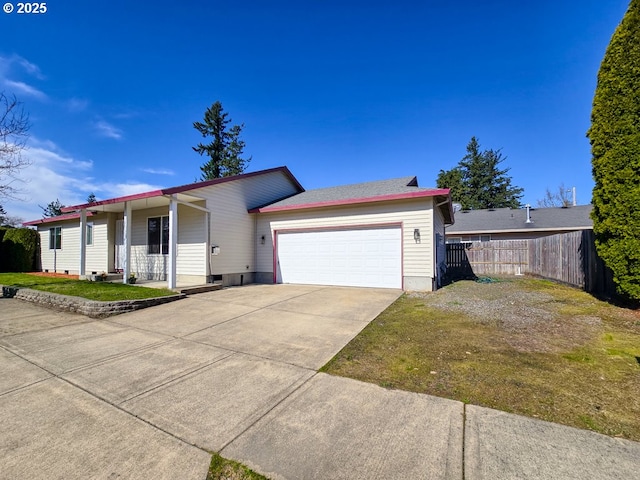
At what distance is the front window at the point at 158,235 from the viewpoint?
1134 cm

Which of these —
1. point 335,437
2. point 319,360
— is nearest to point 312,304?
point 319,360

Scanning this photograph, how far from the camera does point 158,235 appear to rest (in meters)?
11.5

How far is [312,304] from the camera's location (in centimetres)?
721

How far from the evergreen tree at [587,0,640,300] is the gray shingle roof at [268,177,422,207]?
503 centimetres

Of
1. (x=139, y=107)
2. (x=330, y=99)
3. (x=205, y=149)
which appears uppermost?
(x=205, y=149)

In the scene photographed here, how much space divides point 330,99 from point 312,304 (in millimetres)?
11133

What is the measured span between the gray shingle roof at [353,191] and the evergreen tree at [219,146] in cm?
2166

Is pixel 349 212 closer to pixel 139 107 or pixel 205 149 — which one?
pixel 139 107

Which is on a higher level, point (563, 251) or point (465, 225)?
Answer: point (465, 225)

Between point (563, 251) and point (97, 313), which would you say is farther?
point (563, 251)

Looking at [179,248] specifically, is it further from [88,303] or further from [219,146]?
[219,146]

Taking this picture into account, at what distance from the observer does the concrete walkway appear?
1885 millimetres

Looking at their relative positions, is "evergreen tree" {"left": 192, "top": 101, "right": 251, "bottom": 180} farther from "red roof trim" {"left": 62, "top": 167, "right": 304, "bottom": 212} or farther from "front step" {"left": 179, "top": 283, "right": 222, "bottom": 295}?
"front step" {"left": 179, "top": 283, "right": 222, "bottom": 295}
